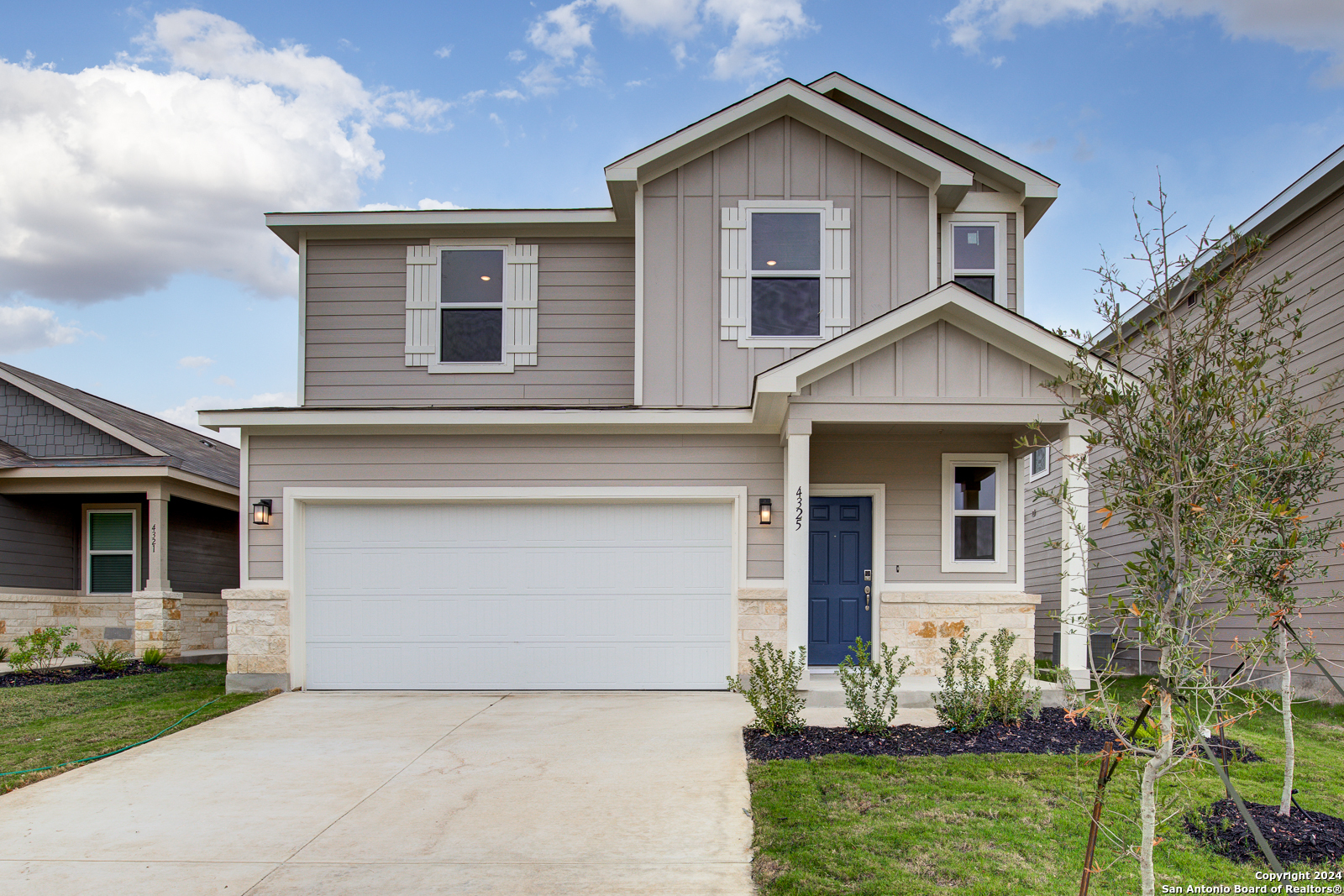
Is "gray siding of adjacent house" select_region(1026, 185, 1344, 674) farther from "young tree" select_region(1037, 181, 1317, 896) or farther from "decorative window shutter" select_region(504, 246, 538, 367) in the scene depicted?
"decorative window shutter" select_region(504, 246, 538, 367)

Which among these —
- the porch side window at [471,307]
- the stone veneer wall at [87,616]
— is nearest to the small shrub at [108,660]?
the stone veneer wall at [87,616]

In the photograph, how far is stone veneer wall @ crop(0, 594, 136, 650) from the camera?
11.9m

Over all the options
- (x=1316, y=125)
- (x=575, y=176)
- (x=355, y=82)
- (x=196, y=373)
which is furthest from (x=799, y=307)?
(x=196, y=373)

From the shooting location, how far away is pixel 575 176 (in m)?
13.6

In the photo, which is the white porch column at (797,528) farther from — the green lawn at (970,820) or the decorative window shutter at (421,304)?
the decorative window shutter at (421,304)

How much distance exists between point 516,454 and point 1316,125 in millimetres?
11714

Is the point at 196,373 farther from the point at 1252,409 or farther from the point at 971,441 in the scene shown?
the point at 1252,409

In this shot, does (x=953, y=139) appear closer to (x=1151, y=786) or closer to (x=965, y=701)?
(x=965, y=701)

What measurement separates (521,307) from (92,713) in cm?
606

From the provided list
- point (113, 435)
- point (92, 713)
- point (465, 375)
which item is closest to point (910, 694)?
point (465, 375)

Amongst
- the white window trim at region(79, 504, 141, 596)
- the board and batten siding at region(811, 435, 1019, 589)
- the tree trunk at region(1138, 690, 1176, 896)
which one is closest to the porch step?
the board and batten siding at region(811, 435, 1019, 589)

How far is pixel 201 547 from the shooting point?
13.5m

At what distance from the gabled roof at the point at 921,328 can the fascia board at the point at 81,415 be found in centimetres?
932

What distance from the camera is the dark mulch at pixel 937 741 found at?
19.2 ft
